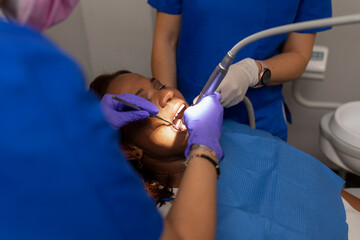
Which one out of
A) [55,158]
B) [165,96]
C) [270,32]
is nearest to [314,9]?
[270,32]

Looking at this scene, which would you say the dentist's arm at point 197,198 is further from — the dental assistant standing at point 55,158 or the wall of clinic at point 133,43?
the wall of clinic at point 133,43

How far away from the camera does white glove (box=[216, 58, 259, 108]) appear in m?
1.15

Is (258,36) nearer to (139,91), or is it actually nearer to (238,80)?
(238,80)

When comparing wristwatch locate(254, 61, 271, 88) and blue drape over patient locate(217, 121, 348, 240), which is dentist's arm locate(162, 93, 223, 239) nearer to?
blue drape over patient locate(217, 121, 348, 240)

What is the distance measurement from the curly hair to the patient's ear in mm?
27

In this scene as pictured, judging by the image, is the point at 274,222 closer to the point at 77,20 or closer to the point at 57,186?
the point at 57,186

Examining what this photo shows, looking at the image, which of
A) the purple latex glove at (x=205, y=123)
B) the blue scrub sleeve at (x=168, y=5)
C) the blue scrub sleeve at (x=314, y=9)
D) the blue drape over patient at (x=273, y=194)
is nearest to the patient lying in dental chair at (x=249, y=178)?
the blue drape over patient at (x=273, y=194)

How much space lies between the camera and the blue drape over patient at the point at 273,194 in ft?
3.18

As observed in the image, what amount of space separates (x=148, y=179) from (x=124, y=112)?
0.95 feet

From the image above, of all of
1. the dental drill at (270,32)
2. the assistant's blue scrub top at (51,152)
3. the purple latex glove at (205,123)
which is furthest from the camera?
the purple latex glove at (205,123)

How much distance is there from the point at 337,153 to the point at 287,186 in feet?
2.58

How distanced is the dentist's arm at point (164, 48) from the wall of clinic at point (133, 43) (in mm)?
339

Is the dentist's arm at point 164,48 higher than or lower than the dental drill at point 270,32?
lower

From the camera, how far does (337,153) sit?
170 centimetres
